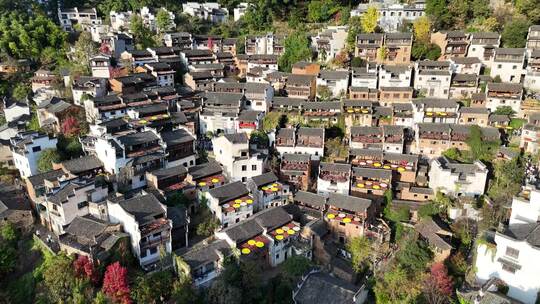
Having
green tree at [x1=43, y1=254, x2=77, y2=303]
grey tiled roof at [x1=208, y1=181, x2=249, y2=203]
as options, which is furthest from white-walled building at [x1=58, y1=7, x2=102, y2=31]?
green tree at [x1=43, y1=254, x2=77, y2=303]

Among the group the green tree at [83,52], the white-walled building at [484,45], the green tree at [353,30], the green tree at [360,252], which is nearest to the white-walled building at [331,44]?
the green tree at [353,30]

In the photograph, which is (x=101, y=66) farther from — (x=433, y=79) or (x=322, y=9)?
(x=433, y=79)

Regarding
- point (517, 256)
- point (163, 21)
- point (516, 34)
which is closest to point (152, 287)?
point (517, 256)

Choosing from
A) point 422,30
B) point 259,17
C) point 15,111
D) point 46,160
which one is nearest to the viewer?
point 46,160

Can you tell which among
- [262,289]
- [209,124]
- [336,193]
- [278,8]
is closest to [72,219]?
[262,289]

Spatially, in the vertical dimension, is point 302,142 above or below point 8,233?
above

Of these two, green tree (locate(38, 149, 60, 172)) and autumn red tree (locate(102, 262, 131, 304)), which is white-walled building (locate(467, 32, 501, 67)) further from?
green tree (locate(38, 149, 60, 172))
